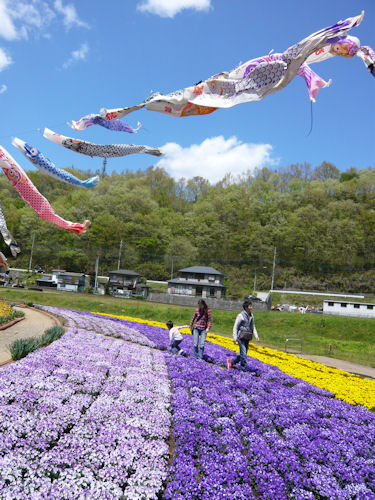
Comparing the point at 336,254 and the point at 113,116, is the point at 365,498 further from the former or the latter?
the point at 336,254

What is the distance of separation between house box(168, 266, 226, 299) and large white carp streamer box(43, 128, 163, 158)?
167 feet

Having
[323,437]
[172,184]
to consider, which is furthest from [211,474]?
[172,184]

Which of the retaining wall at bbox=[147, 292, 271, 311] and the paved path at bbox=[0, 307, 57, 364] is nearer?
the paved path at bbox=[0, 307, 57, 364]

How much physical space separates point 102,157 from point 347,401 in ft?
27.8

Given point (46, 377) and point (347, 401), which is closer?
point (46, 377)

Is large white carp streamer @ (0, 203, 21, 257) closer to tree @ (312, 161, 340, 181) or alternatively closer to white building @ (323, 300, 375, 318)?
white building @ (323, 300, 375, 318)

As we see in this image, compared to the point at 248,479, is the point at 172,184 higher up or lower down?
higher up

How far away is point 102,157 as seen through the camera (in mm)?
7480

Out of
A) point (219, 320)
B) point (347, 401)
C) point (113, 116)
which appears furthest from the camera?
point (219, 320)

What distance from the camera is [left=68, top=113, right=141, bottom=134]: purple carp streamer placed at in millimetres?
7285

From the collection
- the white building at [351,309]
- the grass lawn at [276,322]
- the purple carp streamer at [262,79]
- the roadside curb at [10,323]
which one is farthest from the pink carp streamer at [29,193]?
the white building at [351,309]

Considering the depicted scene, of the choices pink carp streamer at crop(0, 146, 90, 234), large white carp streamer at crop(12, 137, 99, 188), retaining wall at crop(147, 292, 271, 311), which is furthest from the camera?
retaining wall at crop(147, 292, 271, 311)

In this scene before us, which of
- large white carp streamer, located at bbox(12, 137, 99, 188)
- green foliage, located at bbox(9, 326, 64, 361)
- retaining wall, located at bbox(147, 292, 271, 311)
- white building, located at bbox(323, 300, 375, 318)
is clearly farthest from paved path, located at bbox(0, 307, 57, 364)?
white building, located at bbox(323, 300, 375, 318)

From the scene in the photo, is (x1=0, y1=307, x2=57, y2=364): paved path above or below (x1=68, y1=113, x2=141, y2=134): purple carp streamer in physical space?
below
